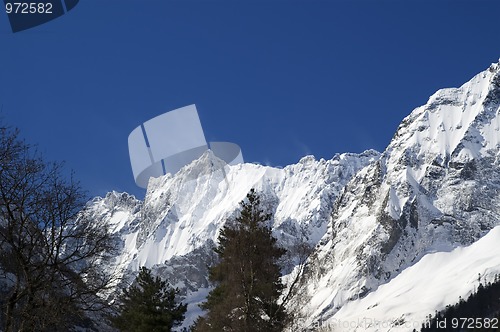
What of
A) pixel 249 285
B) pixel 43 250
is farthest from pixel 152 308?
pixel 43 250

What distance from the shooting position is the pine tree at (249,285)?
2042 centimetres

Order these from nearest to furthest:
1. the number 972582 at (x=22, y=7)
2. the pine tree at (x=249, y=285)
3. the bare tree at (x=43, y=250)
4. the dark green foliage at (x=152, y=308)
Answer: the bare tree at (x=43, y=250) < the number 972582 at (x=22, y=7) < the pine tree at (x=249, y=285) < the dark green foliage at (x=152, y=308)

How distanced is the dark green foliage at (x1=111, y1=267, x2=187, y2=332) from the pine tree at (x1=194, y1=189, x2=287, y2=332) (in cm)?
517

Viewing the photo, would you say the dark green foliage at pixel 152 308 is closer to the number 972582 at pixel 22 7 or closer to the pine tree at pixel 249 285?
the pine tree at pixel 249 285

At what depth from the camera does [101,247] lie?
13.5 m

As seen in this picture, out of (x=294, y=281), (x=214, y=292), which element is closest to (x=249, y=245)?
(x=294, y=281)

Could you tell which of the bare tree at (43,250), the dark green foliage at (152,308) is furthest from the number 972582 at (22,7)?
the dark green foliage at (152,308)

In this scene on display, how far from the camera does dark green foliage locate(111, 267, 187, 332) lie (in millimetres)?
27078

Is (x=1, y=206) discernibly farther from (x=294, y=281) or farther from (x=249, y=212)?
(x=249, y=212)

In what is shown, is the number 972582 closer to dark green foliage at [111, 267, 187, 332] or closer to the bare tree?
the bare tree

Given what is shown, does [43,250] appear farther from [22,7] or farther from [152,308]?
[152,308]

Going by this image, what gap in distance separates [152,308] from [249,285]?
8.68m

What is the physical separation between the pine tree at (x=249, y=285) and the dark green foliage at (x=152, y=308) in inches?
204

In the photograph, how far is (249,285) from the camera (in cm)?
2103
